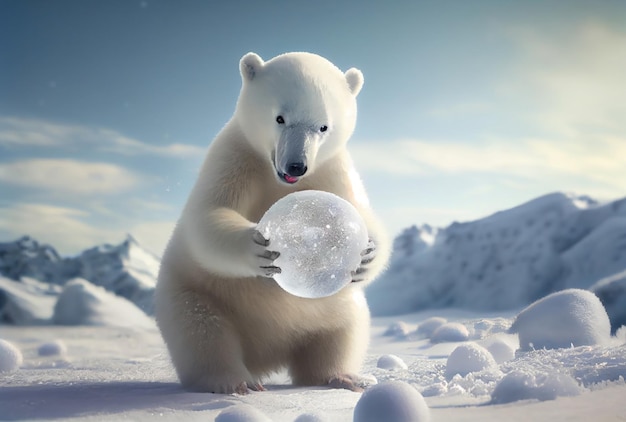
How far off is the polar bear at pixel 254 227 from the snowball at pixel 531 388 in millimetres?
529

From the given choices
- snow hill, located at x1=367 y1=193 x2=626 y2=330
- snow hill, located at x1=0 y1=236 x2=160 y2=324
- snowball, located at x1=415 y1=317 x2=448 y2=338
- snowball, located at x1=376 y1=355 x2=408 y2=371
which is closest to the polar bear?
snowball, located at x1=376 y1=355 x2=408 y2=371

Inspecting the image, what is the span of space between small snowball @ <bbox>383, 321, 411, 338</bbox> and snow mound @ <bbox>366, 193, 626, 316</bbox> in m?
0.79

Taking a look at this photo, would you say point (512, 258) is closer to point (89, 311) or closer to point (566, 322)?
point (566, 322)

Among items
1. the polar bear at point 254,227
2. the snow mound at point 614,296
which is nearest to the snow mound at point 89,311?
the polar bear at point 254,227

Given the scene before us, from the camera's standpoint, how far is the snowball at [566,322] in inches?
108

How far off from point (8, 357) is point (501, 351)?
234 centimetres

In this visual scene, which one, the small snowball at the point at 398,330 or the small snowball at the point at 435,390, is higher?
the small snowball at the point at 398,330

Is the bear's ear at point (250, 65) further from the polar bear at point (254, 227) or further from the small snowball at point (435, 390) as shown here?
the small snowball at point (435, 390)

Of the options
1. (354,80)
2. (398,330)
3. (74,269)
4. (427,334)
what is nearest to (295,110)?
(354,80)

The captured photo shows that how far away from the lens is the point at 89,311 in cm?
570

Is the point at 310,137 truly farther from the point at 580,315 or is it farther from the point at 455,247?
the point at 455,247

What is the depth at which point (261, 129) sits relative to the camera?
6.84 ft

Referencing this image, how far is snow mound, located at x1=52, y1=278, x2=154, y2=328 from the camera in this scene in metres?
5.67

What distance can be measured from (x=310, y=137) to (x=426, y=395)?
0.89m
